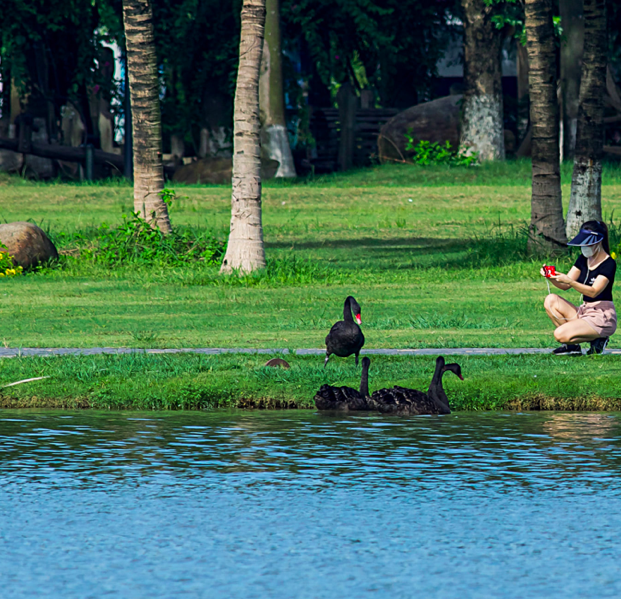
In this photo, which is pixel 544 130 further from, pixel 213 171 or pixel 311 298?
pixel 213 171

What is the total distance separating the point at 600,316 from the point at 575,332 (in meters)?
0.29

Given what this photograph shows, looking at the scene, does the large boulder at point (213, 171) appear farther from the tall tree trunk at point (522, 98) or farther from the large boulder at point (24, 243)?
the large boulder at point (24, 243)

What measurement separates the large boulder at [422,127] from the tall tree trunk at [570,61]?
2924mm

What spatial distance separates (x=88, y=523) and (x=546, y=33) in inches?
623

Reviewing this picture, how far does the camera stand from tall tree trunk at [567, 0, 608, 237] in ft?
73.6

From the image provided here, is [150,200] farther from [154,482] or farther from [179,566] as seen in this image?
[179,566]

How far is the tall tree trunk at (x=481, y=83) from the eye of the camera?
33.6 meters

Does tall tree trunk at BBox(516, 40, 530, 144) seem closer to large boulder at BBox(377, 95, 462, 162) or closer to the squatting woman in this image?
large boulder at BBox(377, 95, 462, 162)

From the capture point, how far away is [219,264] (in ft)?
71.7

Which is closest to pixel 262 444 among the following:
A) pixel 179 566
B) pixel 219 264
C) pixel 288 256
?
pixel 179 566

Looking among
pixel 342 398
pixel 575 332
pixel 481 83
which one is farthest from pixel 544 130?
pixel 481 83

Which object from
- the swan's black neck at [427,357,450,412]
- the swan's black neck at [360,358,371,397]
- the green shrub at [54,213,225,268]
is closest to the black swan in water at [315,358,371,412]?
the swan's black neck at [360,358,371,397]

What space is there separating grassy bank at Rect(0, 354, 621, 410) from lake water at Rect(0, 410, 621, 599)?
1.10ft

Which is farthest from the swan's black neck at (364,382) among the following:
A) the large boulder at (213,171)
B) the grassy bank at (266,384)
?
the large boulder at (213,171)
